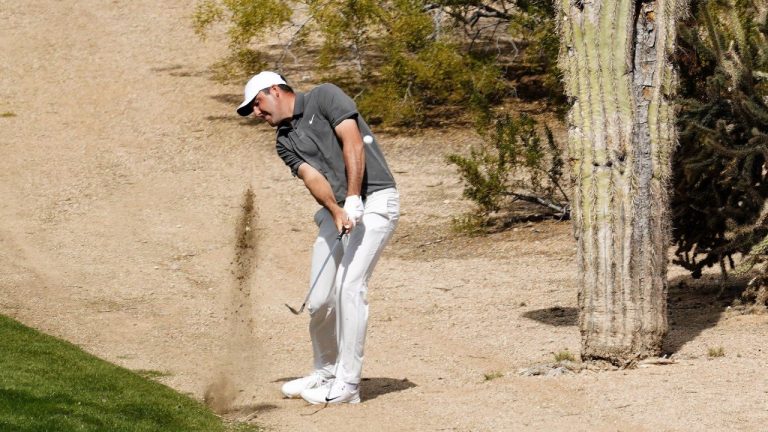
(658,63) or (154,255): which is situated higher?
(658,63)

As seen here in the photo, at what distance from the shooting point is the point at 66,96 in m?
21.1

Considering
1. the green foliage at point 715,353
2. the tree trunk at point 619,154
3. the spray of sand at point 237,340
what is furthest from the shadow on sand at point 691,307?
the spray of sand at point 237,340

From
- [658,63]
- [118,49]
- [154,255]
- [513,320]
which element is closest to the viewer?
[658,63]

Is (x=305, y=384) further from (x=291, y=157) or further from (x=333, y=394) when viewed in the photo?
(x=291, y=157)

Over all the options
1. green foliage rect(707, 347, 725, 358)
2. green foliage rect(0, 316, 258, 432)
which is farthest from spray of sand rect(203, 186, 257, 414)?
green foliage rect(707, 347, 725, 358)

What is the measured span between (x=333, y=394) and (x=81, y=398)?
57.7 inches

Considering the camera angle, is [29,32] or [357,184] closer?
[357,184]

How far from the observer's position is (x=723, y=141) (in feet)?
32.7

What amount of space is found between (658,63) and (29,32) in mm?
18097

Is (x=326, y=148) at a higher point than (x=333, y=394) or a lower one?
higher

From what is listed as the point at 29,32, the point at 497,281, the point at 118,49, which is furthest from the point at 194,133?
the point at 497,281

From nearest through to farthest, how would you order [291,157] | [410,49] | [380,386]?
A: 1. [291,157]
2. [380,386]
3. [410,49]

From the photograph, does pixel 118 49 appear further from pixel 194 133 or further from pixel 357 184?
pixel 357 184

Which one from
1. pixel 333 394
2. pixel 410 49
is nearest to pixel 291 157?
pixel 333 394
